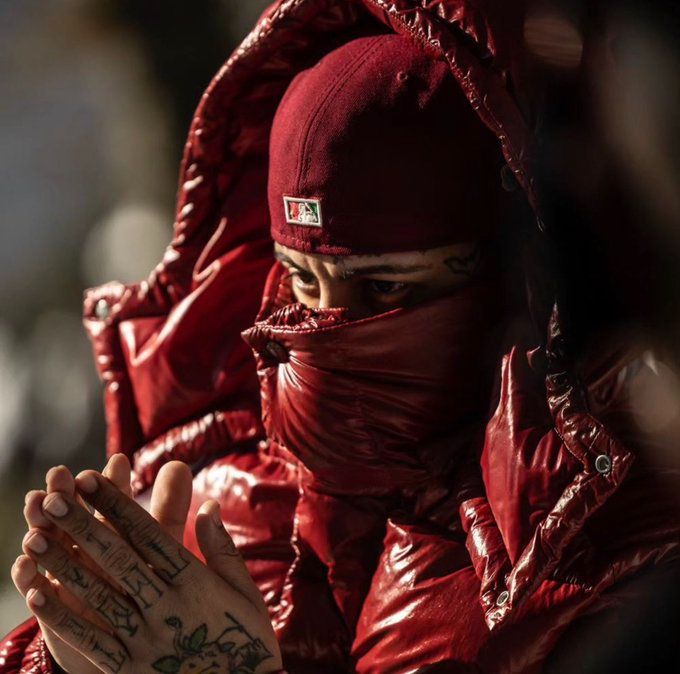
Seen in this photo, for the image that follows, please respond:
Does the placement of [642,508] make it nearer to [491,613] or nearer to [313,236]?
[491,613]

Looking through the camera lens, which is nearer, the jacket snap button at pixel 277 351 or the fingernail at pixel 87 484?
the fingernail at pixel 87 484

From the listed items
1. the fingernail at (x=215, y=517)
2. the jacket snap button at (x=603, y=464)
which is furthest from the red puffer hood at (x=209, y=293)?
the jacket snap button at (x=603, y=464)

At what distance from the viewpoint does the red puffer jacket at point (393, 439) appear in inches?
40.7

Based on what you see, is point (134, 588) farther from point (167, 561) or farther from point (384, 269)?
point (384, 269)

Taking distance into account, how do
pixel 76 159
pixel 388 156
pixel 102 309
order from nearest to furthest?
pixel 388 156 → pixel 102 309 → pixel 76 159

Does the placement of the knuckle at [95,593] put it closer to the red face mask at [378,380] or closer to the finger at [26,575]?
the finger at [26,575]

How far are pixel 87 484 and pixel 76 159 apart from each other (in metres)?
1.38

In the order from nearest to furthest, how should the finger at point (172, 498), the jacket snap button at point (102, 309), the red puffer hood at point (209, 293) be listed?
the finger at point (172, 498) < the red puffer hood at point (209, 293) < the jacket snap button at point (102, 309)

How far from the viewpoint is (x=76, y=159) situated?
2229 millimetres

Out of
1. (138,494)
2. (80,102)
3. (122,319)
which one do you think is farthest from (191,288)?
(80,102)

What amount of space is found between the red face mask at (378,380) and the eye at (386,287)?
42 millimetres

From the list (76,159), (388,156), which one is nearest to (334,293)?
(388,156)

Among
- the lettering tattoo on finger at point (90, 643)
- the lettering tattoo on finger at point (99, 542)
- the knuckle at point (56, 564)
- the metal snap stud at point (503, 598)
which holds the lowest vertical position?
the metal snap stud at point (503, 598)

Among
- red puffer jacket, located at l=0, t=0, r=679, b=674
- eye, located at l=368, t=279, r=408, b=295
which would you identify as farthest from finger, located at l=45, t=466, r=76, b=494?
eye, located at l=368, t=279, r=408, b=295
